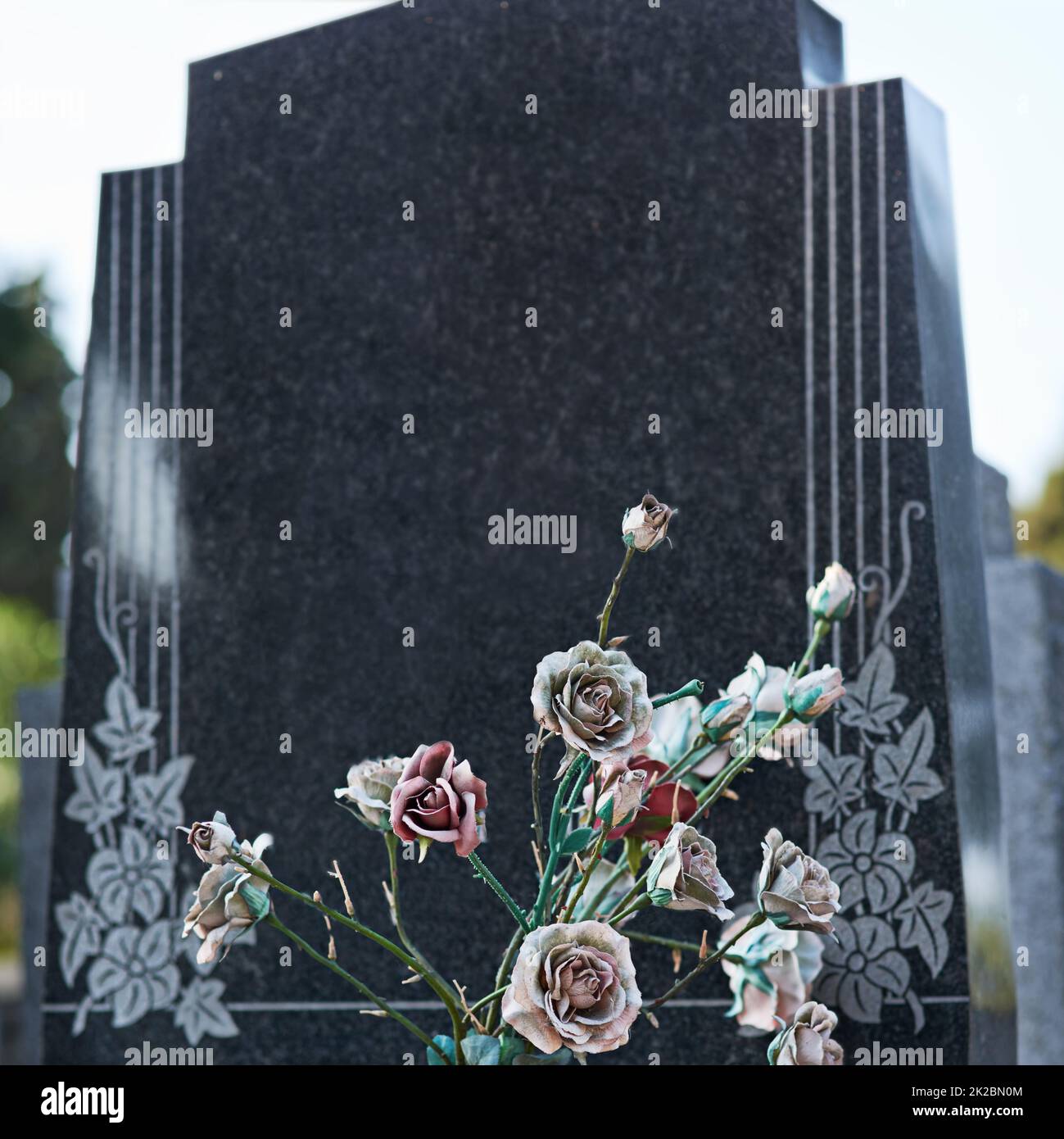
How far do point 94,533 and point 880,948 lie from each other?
2133mm

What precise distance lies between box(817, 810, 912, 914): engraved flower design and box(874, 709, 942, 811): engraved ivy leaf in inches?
2.7

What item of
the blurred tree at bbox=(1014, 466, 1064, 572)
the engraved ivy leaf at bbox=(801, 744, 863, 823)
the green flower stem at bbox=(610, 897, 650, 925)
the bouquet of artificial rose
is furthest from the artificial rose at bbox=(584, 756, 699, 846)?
the blurred tree at bbox=(1014, 466, 1064, 572)

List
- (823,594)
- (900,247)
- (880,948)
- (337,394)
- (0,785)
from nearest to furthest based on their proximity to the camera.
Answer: (823,594) < (880,948) < (900,247) < (337,394) < (0,785)

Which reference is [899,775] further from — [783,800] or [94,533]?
[94,533]

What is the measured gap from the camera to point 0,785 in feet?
34.6

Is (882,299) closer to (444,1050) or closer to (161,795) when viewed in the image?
(444,1050)

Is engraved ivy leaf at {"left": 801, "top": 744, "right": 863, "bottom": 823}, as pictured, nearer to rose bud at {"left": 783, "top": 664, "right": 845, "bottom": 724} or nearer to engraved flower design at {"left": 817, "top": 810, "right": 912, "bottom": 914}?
engraved flower design at {"left": 817, "top": 810, "right": 912, "bottom": 914}

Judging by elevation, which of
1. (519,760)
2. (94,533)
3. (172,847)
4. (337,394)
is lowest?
(172,847)

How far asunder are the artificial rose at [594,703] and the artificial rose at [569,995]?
24cm

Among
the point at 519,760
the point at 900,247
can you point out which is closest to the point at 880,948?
the point at 519,760

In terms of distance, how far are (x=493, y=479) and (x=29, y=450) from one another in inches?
562

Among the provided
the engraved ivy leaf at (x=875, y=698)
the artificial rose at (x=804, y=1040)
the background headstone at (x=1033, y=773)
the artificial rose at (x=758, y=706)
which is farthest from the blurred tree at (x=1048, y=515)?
the artificial rose at (x=804, y=1040)

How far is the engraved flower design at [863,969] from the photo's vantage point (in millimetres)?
2680

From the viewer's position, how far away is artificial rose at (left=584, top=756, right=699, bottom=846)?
1.92 metres
